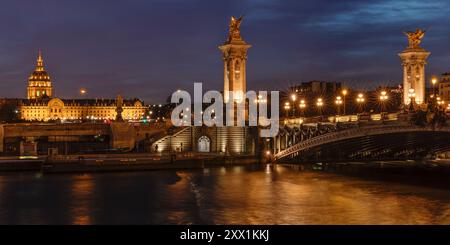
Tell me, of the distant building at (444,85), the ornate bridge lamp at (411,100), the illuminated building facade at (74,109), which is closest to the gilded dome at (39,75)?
the illuminated building facade at (74,109)

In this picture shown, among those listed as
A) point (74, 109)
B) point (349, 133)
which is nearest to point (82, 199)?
point (349, 133)

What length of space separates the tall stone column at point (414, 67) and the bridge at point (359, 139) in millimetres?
4901

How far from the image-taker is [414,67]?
61438 millimetres

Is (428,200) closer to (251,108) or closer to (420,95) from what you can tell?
(420,95)

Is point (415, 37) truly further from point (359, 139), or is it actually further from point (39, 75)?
point (39, 75)

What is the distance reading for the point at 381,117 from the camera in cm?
4669

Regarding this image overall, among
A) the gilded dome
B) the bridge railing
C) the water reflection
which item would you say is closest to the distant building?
the bridge railing

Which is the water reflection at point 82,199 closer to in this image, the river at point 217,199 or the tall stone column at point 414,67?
the river at point 217,199

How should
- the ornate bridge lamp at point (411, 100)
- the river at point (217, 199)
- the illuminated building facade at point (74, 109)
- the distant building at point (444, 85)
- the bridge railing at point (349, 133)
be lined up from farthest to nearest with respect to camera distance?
the illuminated building facade at point (74, 109) < the distant building at point (444, 85) < the ornate bridge lamp at point (411, 100) < the bridge railing at point (349, 133) < the river at point (217, 199)

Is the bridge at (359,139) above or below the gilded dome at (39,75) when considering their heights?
below

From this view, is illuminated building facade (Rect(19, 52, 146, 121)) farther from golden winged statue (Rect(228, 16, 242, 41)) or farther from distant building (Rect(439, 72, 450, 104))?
golden winged statue (Rect(228, 16, 242, 41))

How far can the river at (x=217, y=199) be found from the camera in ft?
107

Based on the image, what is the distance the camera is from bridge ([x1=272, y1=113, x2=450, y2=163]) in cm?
4484

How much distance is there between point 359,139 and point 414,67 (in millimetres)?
13156
